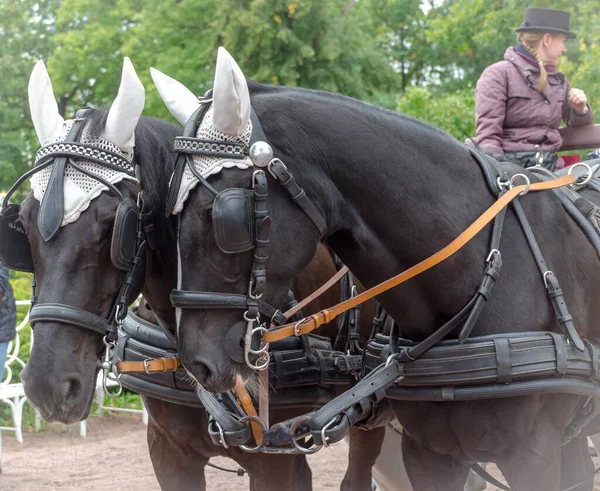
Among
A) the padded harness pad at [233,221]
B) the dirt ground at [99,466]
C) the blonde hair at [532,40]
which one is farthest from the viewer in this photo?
the dirt ground at [99,466]

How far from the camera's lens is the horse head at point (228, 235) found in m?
2.61

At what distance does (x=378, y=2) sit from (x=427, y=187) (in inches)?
629

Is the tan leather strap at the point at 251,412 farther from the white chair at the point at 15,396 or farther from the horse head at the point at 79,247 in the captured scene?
the white chair at the point at 15,396

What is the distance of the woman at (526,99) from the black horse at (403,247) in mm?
1171

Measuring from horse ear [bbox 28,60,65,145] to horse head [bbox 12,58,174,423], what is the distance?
39 millimetres

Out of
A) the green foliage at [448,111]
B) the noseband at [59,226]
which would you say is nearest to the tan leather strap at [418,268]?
the noseband at [59,226]

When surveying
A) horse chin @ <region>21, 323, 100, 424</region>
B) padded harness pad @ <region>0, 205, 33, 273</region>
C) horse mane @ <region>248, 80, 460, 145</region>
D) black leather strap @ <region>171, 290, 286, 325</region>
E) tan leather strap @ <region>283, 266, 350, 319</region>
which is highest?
horse mane @ <region>248, 80, 460, 145</region>

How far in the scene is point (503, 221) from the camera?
118 inches


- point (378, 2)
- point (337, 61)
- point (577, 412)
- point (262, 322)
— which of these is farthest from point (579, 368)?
point (378, 2)

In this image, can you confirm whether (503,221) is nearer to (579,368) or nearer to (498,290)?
(498,290)

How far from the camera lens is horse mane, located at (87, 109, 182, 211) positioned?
291cm

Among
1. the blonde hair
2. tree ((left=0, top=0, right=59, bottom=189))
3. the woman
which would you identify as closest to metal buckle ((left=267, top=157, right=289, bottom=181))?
the woman

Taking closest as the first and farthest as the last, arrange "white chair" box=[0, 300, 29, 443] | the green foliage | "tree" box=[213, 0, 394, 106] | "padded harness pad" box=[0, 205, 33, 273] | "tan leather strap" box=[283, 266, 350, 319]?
1. "padded harness pad" box=[0, 205, 33, 273]
2. "tan leather strap" box=[283, 266, 350, 319]
3. "white chair" box=[0, 300, 29, 443]
4. the green foliage
5. "tree" box=[213, 0, 394, 106]

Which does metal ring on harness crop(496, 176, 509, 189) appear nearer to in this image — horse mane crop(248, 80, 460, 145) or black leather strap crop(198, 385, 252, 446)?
horse mane crop(248, 80, 460, 145)
